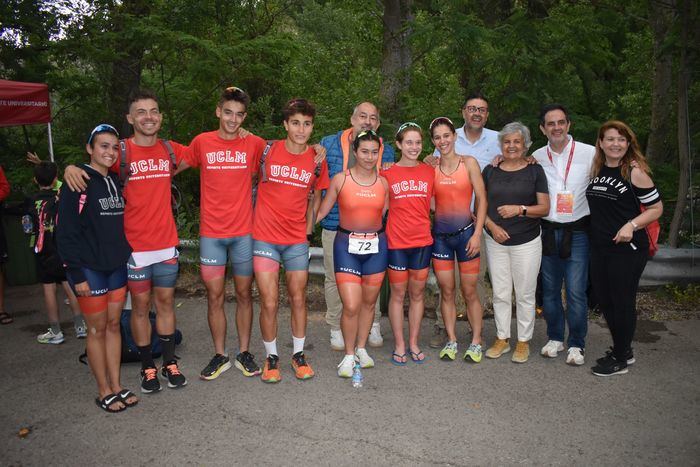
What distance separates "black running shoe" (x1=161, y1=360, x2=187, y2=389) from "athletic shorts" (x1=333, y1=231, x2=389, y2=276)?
158 centimetres

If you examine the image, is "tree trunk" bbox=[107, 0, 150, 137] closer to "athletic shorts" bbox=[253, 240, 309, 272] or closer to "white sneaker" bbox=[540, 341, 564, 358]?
"athletic shorts" bbox=[253, 240, 309, 272]

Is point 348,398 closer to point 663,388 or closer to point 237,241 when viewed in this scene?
point 237,241

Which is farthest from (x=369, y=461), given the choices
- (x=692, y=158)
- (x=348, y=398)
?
(x=692, y=158)

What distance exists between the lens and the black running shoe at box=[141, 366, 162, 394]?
14.9ft

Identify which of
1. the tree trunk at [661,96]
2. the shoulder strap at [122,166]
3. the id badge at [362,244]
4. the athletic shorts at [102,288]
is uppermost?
the tree trunk at [661,96]

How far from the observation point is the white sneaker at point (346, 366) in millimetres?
4828

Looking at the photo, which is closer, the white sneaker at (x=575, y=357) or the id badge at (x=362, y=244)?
the id badge at (x=362, y=244)

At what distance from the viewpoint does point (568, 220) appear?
501 centimetres

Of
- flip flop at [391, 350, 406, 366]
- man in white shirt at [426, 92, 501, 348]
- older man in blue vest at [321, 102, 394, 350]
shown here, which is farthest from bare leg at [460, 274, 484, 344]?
older man in blue vest at [321, 102, 394, 350]

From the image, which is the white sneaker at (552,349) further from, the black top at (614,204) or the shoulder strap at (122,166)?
the shoulder strap at (122,166)

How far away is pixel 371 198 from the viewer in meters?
4.87

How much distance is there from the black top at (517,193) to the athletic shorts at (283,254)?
179cm

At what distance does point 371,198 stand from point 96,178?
220 centimetres

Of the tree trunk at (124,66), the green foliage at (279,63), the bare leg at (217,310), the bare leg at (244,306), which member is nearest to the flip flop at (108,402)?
the bare leg at (217,310)
